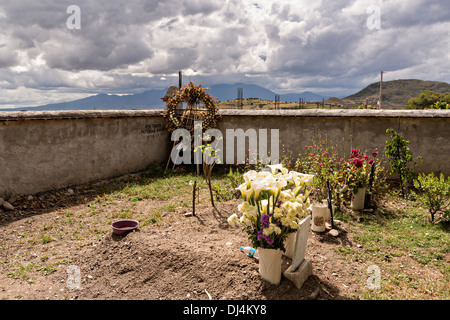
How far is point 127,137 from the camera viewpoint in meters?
8.42

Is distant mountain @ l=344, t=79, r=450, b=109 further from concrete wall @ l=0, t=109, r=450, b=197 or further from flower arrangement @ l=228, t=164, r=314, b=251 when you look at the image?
flower arrangement @ l=228, t=164, r=314, b=251

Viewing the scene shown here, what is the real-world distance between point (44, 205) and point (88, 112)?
2385mm

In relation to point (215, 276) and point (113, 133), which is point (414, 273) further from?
point (113, 133)

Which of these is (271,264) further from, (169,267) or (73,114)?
(73,114)

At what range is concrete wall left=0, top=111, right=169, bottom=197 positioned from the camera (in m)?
6.08

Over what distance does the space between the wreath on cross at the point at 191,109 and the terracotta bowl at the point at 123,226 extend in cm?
495

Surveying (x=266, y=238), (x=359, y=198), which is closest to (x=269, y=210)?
(x=266, y=238)

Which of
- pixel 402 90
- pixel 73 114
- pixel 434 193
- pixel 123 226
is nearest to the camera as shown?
pixel 123 226

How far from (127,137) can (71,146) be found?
5.31 ft

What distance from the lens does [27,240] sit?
4.78 m

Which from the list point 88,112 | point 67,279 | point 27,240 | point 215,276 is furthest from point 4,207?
point 215,276

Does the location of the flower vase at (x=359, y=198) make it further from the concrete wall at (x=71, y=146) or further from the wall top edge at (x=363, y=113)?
the concrete wall at (x=71, y=146)

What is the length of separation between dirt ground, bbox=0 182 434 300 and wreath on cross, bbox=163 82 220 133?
15.4 ft

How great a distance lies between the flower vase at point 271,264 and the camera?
294 centimetres
